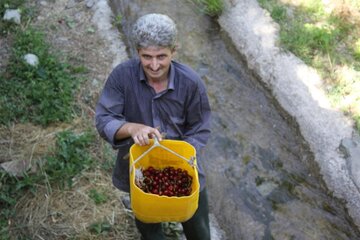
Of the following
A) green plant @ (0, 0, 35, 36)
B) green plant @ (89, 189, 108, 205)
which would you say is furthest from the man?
green plant @ (0, 0, 35, 36)

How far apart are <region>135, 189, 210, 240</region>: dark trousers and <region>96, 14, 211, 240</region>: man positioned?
2 cm

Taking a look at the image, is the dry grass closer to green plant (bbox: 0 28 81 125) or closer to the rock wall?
green plant (bbox: 0 28 81 125)

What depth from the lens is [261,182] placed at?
467 centimetres

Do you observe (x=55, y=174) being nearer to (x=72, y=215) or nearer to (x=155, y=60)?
(x=72, y=215)

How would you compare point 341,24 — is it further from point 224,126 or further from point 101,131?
point 101,131

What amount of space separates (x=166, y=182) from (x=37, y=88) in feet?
8.95

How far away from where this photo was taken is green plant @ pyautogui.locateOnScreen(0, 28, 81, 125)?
4.62 m

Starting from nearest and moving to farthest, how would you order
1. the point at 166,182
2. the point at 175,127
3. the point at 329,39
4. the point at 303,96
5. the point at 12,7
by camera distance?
the point at 166,182 < the point at 175,127 < the point at 303,96 < the point at 329,39 < the point at 12,7

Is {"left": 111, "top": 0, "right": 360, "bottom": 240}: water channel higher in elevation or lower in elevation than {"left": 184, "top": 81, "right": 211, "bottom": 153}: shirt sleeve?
lower

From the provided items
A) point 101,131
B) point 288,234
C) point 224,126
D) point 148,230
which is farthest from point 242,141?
point 101,131

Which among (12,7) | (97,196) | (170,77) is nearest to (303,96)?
(97,196)

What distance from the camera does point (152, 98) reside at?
2611 millimetres

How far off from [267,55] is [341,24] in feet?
3.25

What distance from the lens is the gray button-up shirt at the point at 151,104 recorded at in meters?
2.59
